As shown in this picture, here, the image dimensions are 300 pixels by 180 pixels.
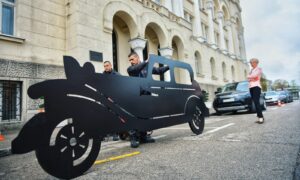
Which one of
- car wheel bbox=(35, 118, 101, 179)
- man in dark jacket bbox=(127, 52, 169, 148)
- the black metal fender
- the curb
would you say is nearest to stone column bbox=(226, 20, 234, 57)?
man in dark jacket bbox=(127, 52, 169, 148)

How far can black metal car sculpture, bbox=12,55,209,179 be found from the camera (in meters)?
2.25

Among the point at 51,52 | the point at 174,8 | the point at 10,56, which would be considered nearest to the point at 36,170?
the point at 10,56

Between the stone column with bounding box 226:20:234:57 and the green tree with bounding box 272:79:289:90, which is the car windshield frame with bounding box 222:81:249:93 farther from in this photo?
the green tree with bounding box 272:79:289:90

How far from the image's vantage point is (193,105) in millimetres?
5039

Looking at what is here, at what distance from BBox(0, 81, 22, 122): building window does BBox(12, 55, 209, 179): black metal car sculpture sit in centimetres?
515

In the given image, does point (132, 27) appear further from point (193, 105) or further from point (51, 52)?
point (193, 105)

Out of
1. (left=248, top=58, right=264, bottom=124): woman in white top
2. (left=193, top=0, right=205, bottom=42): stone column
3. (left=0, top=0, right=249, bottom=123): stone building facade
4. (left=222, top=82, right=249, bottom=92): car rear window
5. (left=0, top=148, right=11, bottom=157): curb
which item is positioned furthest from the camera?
(left=193, top=0, right=205, bottom=42): stone column

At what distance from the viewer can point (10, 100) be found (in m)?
7.13

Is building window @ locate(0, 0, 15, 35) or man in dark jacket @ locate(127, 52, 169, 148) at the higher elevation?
building window @ locate(0, 0, 15, 35)

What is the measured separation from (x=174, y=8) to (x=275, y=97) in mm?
12123

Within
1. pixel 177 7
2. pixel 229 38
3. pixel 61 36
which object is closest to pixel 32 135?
pixel 61 36

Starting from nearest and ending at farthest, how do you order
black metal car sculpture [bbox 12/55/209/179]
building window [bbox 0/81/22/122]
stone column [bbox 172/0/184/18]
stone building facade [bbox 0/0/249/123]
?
black metal car sculpture [bbox 12/55/209/179], building window [bbox 0/81/22/122], stone building facade [bbox 0/0/249/123], stone column [bbox 172/0/184/18]

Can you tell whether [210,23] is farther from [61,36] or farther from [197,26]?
[61,36]

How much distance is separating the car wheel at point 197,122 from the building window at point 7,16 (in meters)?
6.97
